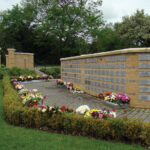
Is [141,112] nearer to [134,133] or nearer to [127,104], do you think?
[127,104]

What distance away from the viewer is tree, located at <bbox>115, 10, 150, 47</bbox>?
2945cm

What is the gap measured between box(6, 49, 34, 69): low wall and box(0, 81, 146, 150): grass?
18.2 meters

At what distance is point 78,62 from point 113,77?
3.61m

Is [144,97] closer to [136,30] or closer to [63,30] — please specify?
[63,30]

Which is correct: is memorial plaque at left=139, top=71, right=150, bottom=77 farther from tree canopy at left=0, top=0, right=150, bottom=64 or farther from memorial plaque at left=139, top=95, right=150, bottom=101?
tree canopy at left=0, top=0, right=150, bottom=64

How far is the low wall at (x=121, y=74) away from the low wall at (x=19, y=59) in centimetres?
1372

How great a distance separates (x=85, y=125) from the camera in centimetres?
409

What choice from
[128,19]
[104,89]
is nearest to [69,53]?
[128,19]

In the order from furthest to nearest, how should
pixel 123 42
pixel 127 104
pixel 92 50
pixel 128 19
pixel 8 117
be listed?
pixel 92 50
pixel 128 19
pixel 123 42
pixel 127 104
pixel 8 117

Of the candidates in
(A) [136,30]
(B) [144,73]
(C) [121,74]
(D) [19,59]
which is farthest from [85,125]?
(A) [136,30]

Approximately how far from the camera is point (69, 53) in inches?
1339

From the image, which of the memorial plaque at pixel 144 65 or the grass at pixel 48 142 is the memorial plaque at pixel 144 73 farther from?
the grass at pixel 48 142

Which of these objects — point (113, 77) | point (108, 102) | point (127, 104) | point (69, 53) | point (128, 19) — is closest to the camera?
point (127, 104)

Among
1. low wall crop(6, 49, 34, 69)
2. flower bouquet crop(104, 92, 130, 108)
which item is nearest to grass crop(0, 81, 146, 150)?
flower bouquet crop(104, 92, 130, 108)
